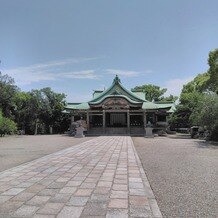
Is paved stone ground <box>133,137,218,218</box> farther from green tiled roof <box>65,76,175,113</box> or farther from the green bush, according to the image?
the green bush

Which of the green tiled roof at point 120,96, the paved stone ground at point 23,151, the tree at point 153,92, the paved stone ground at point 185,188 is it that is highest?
the tree at point 153,92

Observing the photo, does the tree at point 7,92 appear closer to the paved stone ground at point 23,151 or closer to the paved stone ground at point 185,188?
the paved stone ground at point 23,151

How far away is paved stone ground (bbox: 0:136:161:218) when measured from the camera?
4.41 metres

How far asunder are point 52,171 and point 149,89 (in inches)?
1974

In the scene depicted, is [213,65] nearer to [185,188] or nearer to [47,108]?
[185,188]

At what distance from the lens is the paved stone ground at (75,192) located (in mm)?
4414

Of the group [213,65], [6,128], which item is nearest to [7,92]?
[6,128]

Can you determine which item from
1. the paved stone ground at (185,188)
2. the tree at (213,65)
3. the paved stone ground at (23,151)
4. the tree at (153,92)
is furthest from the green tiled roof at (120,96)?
the paved stone ground at (185,188)

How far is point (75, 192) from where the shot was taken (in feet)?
18.1

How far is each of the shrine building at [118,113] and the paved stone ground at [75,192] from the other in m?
24.2

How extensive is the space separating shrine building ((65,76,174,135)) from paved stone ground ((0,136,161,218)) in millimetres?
24212

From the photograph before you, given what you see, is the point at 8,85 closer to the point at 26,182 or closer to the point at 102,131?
the point at 102,131

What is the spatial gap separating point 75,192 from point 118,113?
3051cm

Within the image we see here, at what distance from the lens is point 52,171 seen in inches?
306
